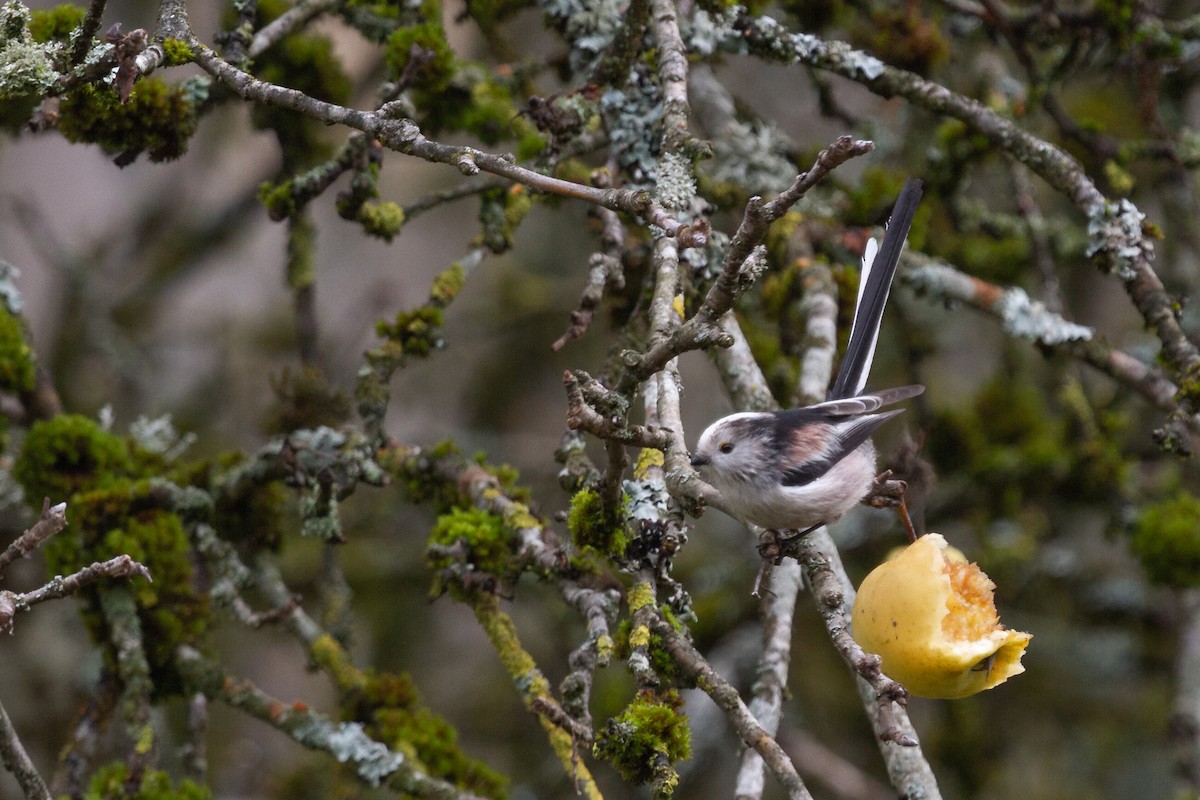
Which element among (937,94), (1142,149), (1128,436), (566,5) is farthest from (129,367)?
(1128,436)

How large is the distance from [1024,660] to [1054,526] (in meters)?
0.71

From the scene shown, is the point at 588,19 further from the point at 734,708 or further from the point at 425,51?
the point at 734,708

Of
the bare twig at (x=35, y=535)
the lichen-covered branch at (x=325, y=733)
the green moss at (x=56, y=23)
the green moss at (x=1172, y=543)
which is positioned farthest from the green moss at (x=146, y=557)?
the green moss at (x=1172, y=543)

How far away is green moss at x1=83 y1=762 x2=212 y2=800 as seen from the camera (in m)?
2.89

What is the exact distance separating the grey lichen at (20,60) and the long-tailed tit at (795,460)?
179 cm

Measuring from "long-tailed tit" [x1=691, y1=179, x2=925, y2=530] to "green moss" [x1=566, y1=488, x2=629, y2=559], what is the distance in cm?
39

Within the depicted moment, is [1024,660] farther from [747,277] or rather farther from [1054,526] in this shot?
[747,277]

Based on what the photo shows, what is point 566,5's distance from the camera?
3.57 metres

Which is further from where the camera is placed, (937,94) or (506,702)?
(506,702)

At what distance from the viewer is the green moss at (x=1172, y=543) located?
3.84 metres

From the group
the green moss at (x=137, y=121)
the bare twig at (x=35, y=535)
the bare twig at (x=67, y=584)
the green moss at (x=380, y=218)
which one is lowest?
the bare twig at (x=67, y=584)

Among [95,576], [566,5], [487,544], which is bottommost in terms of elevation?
[487,544]

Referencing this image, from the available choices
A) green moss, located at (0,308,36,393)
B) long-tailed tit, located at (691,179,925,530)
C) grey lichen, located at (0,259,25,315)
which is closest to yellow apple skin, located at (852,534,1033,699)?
long-tailed tit, located at (691,179,925,530)

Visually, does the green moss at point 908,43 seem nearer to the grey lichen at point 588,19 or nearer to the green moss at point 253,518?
the grey lichen at point 588,19
